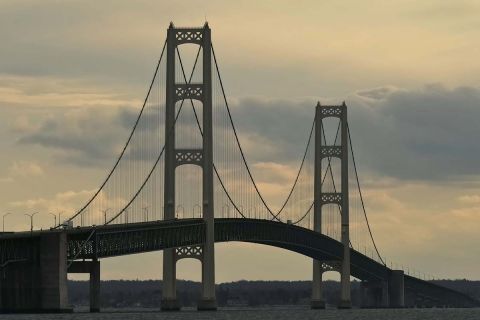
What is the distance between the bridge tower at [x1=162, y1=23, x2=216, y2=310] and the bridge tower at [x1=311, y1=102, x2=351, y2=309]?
44111 mm

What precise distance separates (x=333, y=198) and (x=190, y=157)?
51402 mm

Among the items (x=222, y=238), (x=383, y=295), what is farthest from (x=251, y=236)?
(x=383, y=295)

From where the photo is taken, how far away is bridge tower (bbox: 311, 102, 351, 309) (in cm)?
17088

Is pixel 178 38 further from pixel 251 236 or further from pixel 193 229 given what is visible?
pixel 251 236

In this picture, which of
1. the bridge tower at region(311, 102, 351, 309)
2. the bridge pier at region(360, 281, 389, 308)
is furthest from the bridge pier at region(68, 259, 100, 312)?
the bridge pier at region(360, 281, 389, 308)

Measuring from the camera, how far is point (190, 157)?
123 metres

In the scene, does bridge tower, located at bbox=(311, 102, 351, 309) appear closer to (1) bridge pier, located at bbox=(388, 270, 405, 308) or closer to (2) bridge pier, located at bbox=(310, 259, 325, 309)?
(2) bridge pier, located at bbox=(310, 259, 325, 309)

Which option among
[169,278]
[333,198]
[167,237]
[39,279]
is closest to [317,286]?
[333,198]

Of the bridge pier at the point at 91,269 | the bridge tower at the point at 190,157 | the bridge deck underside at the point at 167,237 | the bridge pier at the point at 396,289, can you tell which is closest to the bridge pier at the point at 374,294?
the bridge pier at the point at 396,289

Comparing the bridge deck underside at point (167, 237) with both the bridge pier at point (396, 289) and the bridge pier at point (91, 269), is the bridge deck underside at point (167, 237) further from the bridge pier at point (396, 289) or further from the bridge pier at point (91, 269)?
the bridge pier at point (396, 289)

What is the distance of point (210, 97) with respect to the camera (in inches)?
4838

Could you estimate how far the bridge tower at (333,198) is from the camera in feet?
561

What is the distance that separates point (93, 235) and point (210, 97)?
16698 millimetres

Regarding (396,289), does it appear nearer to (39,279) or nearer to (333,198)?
(333,198)
